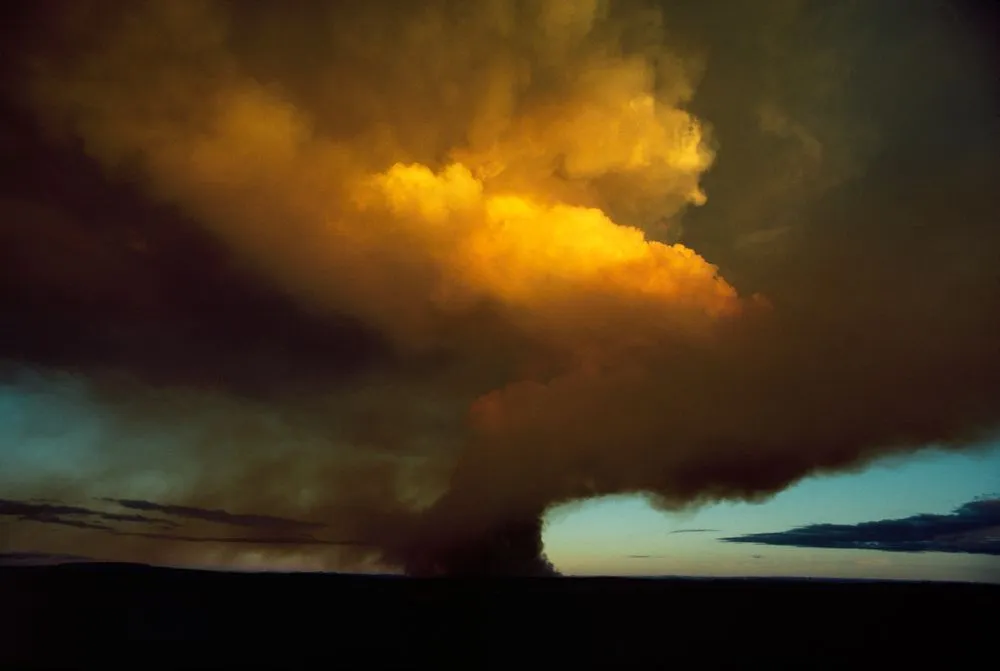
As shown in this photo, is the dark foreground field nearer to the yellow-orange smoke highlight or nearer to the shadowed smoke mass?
the shadowed smoke mass

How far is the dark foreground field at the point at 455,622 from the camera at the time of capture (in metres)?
3.38

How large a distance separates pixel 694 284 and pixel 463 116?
4.65ft

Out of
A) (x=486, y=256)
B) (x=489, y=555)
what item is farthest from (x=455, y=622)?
(x=486, y=256)

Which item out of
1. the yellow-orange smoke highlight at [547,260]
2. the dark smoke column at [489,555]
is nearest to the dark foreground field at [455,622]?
the dark smoke column at [489,555]

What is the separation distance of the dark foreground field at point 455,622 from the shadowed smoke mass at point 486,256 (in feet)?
0.63

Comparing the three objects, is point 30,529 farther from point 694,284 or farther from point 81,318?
point 694,284

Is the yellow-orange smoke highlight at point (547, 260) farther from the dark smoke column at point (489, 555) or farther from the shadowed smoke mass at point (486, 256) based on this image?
the dark smoke column at point (489, 555)

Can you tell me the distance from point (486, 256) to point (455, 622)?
5.79 feet

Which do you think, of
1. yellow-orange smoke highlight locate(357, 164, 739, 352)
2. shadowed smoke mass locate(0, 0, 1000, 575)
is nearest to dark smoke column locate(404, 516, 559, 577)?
shadowed smoke mass locate(0, 0, 1000, 575)

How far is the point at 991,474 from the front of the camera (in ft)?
12.6

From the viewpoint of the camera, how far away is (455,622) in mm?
3518

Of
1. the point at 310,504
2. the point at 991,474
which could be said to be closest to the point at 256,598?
the point at 310,504

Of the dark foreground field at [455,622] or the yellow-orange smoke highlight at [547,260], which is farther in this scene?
the yellow-orange smoke highlight at [547,260]

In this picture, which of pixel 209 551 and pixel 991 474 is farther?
pixel 991 474
